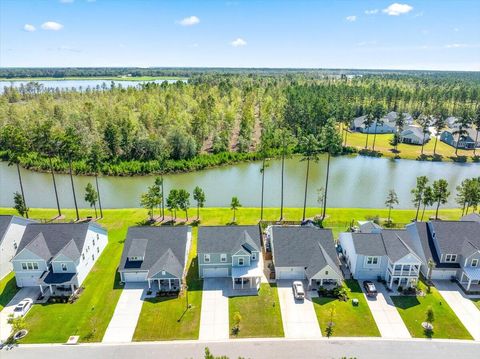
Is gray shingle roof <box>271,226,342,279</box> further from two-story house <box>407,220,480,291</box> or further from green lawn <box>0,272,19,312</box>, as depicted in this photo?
green lawn <box>0,272,19,312</box>

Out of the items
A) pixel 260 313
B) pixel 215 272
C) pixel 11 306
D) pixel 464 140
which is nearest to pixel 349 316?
pixel 260 313

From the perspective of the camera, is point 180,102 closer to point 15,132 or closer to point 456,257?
point 15,132

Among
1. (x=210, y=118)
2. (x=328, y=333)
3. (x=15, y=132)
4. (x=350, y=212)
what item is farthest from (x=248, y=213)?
(x=210, y=118)

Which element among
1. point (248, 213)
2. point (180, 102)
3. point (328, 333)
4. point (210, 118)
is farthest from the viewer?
point (180, 102)

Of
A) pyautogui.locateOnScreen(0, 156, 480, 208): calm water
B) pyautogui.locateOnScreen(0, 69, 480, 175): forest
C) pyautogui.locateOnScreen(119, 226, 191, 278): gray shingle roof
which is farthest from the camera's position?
pyautogui.locateOnScreen(0, 69, 480, 175): forest

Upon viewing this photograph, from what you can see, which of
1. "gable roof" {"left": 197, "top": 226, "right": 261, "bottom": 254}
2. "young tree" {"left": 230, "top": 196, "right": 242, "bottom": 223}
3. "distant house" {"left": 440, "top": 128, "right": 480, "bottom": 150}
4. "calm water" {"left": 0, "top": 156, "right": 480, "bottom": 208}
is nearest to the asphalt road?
"gable roof" {"left": 197, "top": 226, "right": 261, "bottom": 254}

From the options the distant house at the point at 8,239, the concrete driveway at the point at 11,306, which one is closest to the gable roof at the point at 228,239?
the concrete driveway at the point at 11,306
